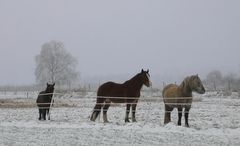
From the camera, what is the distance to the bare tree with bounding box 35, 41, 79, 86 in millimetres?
79938

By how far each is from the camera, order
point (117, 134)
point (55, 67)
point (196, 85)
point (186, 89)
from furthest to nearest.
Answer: point (55, 67) < point (186, 89) < point (196, 85) < point (117, 134)

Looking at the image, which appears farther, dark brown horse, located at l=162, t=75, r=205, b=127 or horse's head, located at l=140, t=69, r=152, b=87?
horse's head, located at l=140, t=69, r=152, b=87

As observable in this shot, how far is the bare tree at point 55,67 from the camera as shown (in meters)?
79.9

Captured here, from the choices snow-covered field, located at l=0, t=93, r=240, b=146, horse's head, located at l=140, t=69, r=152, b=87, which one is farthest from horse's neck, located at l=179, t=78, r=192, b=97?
horse's head, located at l=140, t=69, r=152, b=87

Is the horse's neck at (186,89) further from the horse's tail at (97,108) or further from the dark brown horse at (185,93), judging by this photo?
the horse's tail at (97,108)

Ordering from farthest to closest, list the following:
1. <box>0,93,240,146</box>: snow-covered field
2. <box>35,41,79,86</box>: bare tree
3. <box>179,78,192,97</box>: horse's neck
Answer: <box>35,41,79,86</box>: bare tree, <box>179,78,192,97</box>: horse's neck, <box>0,93,240,146</box>: snow-covered field

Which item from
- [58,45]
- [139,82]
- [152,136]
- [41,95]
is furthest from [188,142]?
[58,45]

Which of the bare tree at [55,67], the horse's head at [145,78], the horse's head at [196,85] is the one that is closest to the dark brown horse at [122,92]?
the horse's head at [145,78]

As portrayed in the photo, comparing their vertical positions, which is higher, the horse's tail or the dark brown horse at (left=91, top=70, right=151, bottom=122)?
the dark brown horse at (left=91, top=70, right=151, bottom=122)

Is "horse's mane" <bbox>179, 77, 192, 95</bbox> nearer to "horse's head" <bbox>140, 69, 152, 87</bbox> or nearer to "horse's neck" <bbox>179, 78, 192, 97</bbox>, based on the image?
"horse's neck" <bbox>179, 78, 192, 97</bbox>

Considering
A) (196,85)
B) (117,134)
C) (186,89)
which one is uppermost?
(196,85)

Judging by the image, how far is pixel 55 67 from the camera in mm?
81375

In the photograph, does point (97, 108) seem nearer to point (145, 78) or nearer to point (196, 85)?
point (145, 78)

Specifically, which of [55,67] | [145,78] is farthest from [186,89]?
[55,67]
